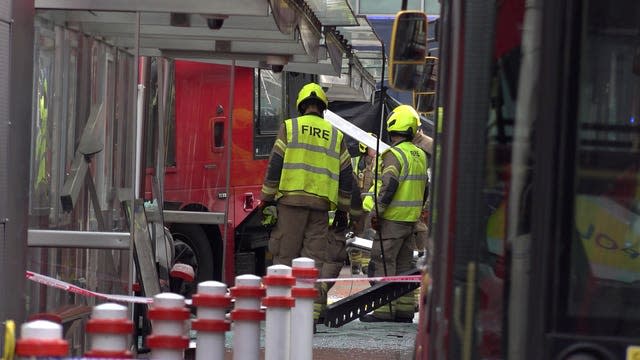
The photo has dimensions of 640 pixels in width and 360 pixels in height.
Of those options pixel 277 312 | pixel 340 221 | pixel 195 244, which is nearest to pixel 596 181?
pixel 277 312

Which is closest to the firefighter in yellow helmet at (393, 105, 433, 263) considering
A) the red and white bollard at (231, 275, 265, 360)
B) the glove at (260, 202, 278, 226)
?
the glove at (260, 202, 278, 226)

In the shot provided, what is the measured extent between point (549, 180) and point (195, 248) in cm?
957

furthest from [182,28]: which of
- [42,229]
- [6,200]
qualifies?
[6,200]

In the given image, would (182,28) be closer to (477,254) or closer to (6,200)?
(6,200)

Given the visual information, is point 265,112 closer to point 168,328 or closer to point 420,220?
point 420,220

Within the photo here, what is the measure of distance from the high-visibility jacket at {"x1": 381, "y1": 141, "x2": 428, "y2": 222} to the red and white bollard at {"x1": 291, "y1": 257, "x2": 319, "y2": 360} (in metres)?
6.07

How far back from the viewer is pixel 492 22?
4004 millimetres

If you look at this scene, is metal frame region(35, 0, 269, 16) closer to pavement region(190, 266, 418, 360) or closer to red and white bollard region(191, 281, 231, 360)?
pavement region(190, 266, 418, 360)

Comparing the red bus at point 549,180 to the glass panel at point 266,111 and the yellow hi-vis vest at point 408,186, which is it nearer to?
the yellow hi-vis vest at point 408,186

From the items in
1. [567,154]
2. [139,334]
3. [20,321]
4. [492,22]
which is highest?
[492,22]

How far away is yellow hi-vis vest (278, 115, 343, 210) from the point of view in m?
10.7

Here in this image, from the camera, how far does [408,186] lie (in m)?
12.0

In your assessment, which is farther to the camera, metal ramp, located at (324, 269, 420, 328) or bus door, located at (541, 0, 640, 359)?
metal ramp, located at (324, 269, 420, 328)

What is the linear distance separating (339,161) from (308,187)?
0.37m
